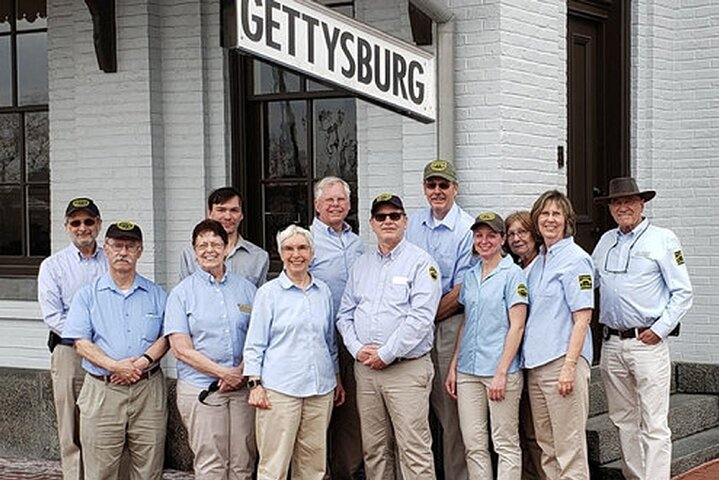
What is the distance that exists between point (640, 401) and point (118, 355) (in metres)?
2.96

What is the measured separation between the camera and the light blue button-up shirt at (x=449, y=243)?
6625 millimetres

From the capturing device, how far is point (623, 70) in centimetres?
863

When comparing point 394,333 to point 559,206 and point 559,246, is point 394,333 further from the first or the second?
point 559,206

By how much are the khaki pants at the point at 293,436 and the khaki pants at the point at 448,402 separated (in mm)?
720

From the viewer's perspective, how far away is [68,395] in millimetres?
6688

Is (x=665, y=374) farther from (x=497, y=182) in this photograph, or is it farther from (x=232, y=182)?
(x=232, y=182)

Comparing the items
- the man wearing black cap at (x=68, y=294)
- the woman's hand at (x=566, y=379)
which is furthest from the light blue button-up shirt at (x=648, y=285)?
the man wearing black cap at (x=68, y=294)

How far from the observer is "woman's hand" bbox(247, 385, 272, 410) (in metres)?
6.08

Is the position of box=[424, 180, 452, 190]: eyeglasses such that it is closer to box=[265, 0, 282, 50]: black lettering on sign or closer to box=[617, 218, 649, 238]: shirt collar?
box=[617, 218, 649, 238]: shirt collar

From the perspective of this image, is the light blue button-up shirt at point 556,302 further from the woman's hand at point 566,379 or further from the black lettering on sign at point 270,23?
the black lettering on sign at point 270,23

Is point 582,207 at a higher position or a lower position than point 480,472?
higher

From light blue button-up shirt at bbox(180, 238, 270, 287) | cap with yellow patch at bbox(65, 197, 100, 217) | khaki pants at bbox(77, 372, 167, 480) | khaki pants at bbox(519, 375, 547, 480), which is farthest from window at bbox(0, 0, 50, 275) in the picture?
khaki pants at bbox(519, 375, 547, 480)

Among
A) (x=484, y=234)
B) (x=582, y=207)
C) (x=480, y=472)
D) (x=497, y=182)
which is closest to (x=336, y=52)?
(x=484, y=234)

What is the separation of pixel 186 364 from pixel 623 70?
4.20 meters
